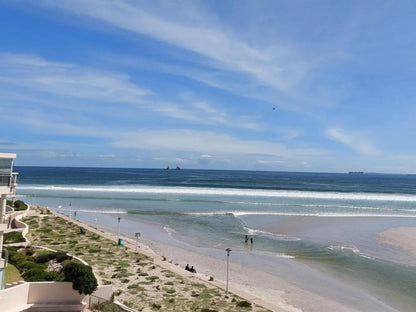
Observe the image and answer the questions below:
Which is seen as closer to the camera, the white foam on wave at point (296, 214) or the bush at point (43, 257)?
the bush at point (43, 257)

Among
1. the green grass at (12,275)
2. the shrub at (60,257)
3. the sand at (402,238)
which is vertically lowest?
the green grass at (12,275)

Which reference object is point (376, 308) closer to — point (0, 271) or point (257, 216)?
point (0, 271)

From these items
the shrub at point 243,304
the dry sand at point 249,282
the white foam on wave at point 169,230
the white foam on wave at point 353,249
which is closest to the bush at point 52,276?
the dry sand at point 249,282

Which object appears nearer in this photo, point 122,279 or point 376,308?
point 376,308

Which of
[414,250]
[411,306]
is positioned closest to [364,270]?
[411,306]

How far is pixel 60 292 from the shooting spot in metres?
13.9

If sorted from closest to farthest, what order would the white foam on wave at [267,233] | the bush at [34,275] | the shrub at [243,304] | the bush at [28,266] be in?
the shrub at [243,304]
the bush at [34,275]
the bush at [28,266]
the white foam on wave at [267,233]

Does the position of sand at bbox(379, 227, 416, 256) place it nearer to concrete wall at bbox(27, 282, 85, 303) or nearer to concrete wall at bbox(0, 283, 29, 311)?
concrete wall at bbox(27, 282, 85, 303)

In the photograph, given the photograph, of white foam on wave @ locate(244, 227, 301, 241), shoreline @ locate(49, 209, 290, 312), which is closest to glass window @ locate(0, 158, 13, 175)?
shoreline @ locate(49, 209, 290, 312)

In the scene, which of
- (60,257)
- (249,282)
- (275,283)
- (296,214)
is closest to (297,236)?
(275,283)

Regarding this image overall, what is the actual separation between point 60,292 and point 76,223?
64.7ft

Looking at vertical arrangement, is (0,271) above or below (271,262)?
above

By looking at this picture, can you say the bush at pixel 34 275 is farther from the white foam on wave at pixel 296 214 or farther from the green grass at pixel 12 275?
the white foam on wave at pixel 296 214

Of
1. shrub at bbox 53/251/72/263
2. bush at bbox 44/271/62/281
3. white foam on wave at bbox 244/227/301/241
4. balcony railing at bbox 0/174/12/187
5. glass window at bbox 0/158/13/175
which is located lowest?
white foam on wave at bbox 244/227/301/241
